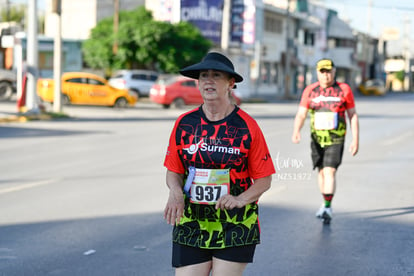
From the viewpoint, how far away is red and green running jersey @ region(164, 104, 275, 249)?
148 inches

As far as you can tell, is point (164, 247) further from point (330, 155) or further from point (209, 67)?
point (209, 67)

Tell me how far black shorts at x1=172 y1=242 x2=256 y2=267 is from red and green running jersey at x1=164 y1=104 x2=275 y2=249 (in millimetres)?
31

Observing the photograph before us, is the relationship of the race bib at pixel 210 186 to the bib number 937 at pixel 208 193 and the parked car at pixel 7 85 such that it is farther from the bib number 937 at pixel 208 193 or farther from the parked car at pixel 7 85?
the parked car at pixel 7 85

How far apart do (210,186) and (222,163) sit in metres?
0.14

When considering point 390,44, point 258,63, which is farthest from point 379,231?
point 390,44

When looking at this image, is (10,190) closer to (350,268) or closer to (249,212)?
(350,268)

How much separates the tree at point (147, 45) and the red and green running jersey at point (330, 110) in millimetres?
32183

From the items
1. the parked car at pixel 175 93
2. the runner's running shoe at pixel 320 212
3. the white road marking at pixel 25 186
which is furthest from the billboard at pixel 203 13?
the runner's running shoe at pixel 320 212

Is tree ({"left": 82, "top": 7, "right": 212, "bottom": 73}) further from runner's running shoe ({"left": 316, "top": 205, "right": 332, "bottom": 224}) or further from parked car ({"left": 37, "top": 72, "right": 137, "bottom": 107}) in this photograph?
runner's running shoe ({"left": 316, "top": 205, "right": 332, "bottom": 224})

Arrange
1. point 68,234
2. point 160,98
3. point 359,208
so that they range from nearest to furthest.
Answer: point 68,234 → point 359,208 → point 160,98

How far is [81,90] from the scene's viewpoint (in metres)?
29.3

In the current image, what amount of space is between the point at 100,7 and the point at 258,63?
43.8ft

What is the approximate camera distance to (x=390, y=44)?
383 ft

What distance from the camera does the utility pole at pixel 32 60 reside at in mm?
22531
